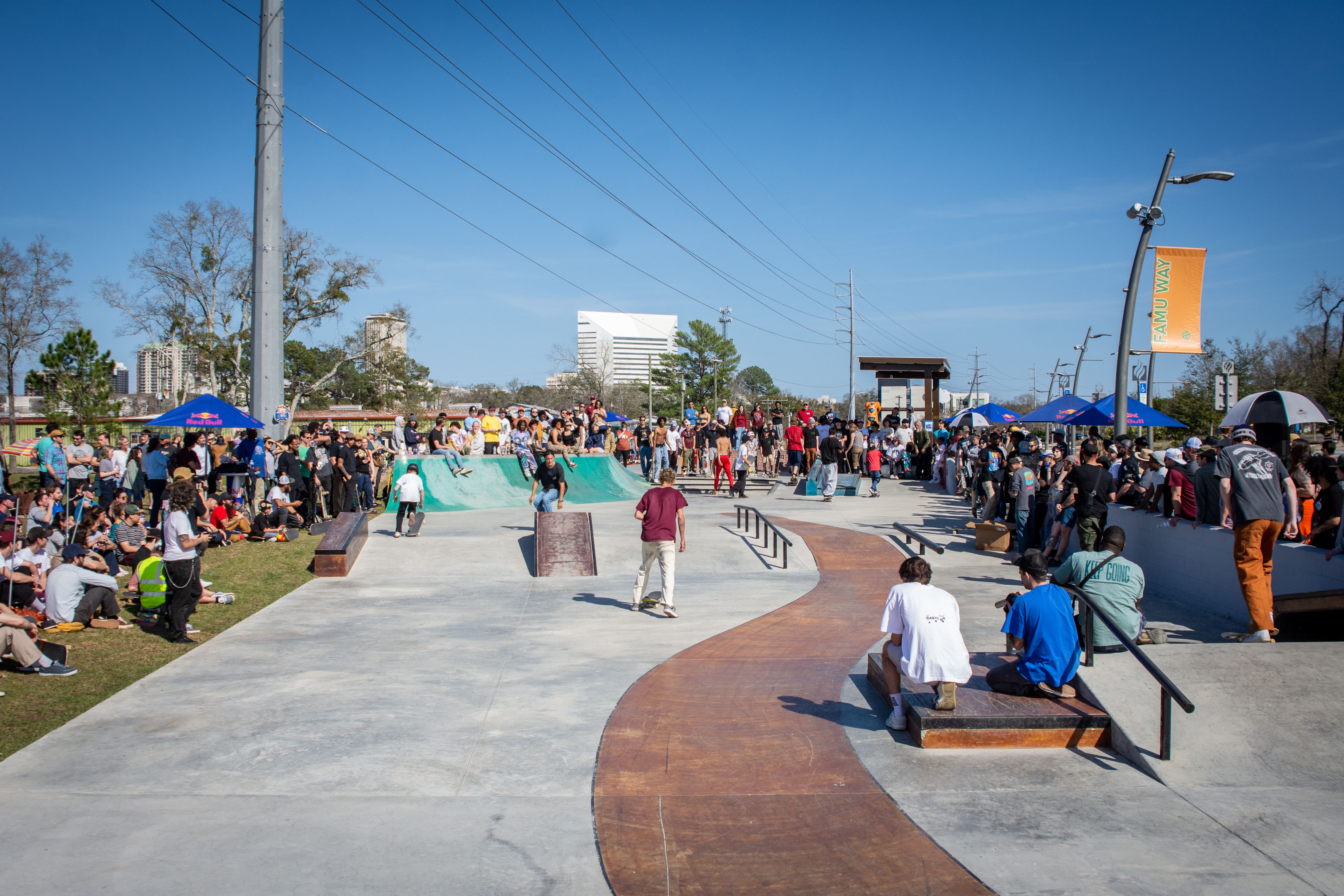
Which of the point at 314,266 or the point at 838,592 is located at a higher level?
the point at 314,266

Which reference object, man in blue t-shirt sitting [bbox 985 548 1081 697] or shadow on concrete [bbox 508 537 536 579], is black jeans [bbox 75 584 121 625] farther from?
man in blue t-shirt sitting [bbox 985 548 1081 697]

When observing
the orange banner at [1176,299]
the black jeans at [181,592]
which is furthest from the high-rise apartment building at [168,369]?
the orange banner at [1176,299]

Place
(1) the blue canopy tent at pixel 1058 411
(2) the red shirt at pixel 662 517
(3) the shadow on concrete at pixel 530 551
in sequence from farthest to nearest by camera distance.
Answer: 1. (1) the blue canopy tent at pixel 1058 411
2. (3) the shadow on concrete at pixel 530 551
3. (2) the red shirt at pixel 662 517

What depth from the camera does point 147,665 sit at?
8445 millimetres

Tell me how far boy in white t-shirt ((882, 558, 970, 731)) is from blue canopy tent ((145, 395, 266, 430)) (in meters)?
13.7

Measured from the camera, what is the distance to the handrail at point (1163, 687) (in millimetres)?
5535

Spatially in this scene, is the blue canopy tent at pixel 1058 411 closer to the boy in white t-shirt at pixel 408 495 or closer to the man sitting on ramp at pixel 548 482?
the man sitting on ramp at pixel 548 482

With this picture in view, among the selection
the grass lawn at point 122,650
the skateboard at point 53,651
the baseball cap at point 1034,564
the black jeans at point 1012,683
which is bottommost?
the grass lawn at point 122,650

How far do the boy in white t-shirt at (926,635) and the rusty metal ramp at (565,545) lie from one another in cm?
768

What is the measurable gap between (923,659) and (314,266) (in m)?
49.0

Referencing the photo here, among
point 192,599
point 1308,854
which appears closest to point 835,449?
point 192,599

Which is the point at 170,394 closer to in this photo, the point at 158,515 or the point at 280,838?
the point at 158,515

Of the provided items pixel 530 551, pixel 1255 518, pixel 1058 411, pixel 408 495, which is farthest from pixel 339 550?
pixel 1058 411

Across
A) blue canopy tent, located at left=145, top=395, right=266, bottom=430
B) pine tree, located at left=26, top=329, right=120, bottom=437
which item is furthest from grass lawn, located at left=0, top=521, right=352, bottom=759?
pine tree, located at left=26, top=329, right=120, bottom=437
